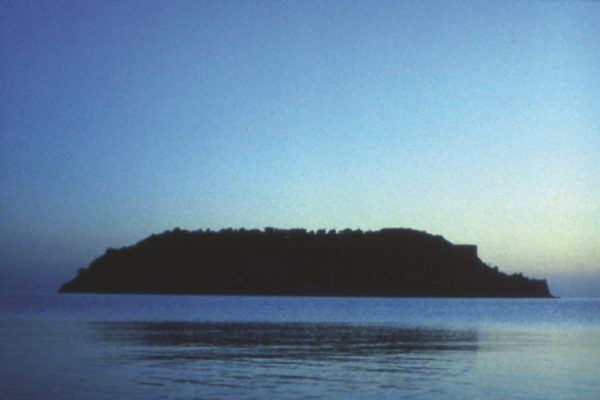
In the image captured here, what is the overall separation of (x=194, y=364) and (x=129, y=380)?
742cm

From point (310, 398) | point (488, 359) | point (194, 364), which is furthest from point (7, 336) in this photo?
point (310, 398)

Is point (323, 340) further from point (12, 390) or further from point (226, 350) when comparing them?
point (12, 390)

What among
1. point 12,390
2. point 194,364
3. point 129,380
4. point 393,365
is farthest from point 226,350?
point 12,390

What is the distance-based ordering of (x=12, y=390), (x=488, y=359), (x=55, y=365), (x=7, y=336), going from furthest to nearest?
(x=7, y=336), (x=488, y=359), (x=55, y=365), (x=12, y=390)

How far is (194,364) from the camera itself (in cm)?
4038

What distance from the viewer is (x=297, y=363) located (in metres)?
41.4

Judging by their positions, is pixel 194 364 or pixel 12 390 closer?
pixel 12 390

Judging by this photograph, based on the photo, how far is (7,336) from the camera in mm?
61062

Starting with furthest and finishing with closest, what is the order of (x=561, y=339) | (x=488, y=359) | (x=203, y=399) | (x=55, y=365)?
(x=561, y=339) < (x=488, y=359) < (x=55, y=365) < (x=203, y=399)

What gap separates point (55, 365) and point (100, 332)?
31989 mm

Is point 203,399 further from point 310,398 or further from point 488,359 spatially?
point 488,359

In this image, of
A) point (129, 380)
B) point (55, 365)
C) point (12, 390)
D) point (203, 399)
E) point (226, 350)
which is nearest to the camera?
point (203, 399)

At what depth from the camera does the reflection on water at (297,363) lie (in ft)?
104

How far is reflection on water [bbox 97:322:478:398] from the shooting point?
31703 mm
